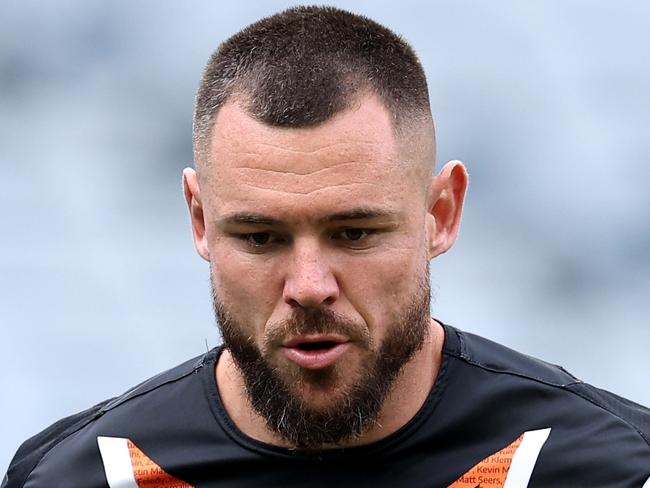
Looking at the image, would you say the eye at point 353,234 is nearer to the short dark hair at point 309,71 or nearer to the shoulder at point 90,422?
the short dark hair at point 309,71

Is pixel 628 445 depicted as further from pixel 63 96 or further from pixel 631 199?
pixel 63 96

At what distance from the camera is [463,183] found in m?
2.57

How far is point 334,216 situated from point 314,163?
106 mm

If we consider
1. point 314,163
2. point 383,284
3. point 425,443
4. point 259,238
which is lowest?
point 425,443

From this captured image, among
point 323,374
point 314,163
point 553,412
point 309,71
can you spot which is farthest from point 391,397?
point 309,71

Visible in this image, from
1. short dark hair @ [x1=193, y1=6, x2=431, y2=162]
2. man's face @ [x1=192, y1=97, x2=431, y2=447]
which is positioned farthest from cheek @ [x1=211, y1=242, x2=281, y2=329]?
short dark hair @ [x1=193, y1=6, x2=431, y2=162]

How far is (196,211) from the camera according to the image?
2539mm

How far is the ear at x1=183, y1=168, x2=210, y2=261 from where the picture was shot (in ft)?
8.25

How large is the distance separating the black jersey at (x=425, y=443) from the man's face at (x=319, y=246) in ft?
0.55

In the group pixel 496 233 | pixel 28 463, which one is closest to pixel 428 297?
pixel 28 463

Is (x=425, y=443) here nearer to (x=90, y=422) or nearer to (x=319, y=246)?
(x=319, y=246)

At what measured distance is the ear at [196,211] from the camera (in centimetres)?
252

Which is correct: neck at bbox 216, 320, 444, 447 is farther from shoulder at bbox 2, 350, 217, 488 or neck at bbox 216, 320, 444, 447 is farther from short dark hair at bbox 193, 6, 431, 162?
short dark hair at bbox 193, 6, 431, 162

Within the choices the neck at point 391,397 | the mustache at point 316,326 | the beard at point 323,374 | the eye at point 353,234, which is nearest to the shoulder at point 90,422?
the neck at point 391,397
